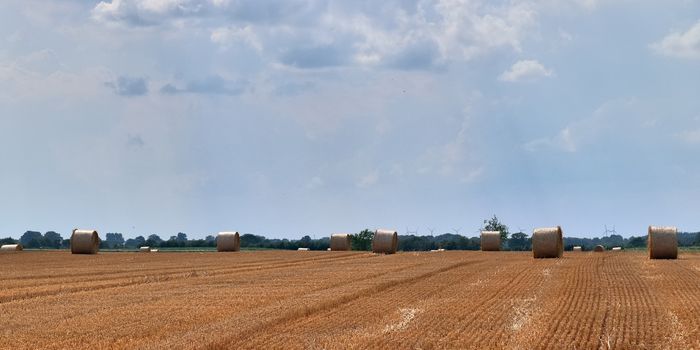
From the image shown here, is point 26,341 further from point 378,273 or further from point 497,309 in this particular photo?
point 378,273

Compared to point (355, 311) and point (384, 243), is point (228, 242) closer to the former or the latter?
point (384, 243)

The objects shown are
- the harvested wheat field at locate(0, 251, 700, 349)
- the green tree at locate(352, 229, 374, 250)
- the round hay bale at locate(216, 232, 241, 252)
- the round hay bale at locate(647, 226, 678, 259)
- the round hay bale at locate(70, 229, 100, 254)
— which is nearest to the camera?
the harvested wheat field at locate(0, 251, 700, 349)

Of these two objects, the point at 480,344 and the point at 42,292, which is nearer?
the point at 480,344

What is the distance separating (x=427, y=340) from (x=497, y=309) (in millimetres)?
5318

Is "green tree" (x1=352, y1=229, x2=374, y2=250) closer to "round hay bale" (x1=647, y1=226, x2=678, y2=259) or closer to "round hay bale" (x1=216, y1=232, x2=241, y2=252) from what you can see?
"round hay bale" (x1=216, y1=232, x2=241, y2=252)

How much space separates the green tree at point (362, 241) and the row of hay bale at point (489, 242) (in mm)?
74228

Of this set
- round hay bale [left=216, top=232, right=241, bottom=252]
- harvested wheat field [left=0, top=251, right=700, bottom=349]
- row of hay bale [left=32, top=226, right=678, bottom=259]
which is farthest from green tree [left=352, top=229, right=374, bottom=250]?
harvested wheat field [left=0, top=251, right=700, bottom=349]

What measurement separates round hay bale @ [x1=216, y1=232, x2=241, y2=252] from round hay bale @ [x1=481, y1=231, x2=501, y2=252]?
18.0 m

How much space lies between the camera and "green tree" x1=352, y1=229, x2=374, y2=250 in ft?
535

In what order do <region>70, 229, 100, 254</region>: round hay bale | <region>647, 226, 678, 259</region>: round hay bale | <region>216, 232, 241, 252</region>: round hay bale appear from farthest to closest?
<region>216, 232, 241, 252</region>: round hay bale, <region>70, 229, 100, 254</region>: round hay bale, <region>647, 226, 678, 259</region>: round hay bale

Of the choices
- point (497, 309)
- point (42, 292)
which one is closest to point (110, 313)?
point (42, 292)

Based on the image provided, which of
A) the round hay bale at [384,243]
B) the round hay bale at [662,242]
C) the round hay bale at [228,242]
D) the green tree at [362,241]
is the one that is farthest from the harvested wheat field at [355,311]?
the green tree at [362,241]

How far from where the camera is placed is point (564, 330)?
18.4m

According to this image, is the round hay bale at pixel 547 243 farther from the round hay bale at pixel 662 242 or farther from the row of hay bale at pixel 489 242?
the round hay bale at pixel 662 242
